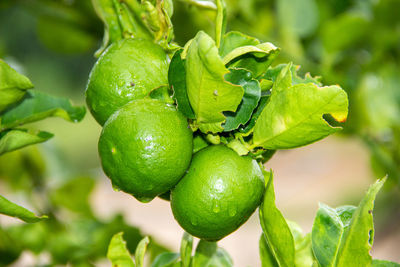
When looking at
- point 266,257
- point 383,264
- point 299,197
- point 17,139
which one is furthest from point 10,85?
point 299,197

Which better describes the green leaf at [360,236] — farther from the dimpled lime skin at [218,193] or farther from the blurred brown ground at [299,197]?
the blurred brown ground at [299,197]

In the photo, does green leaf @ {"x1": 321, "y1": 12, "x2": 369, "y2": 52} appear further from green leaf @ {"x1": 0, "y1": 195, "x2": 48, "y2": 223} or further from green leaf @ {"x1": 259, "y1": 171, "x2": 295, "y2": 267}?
green leaf @ {"x1": 0, "y1": 195, "x2": 48, "y2": 223}

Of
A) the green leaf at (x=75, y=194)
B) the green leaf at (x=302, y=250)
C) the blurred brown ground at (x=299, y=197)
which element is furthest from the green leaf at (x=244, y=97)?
the blurred brown ground at (x=299, y=197)

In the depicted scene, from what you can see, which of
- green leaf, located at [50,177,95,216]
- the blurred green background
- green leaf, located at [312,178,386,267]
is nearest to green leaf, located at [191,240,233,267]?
green leaf, located at [312,178,386,267]

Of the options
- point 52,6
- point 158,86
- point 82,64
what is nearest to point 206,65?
point 158,86

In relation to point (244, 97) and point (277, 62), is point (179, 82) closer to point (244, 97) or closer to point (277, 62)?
point (244, 97)
